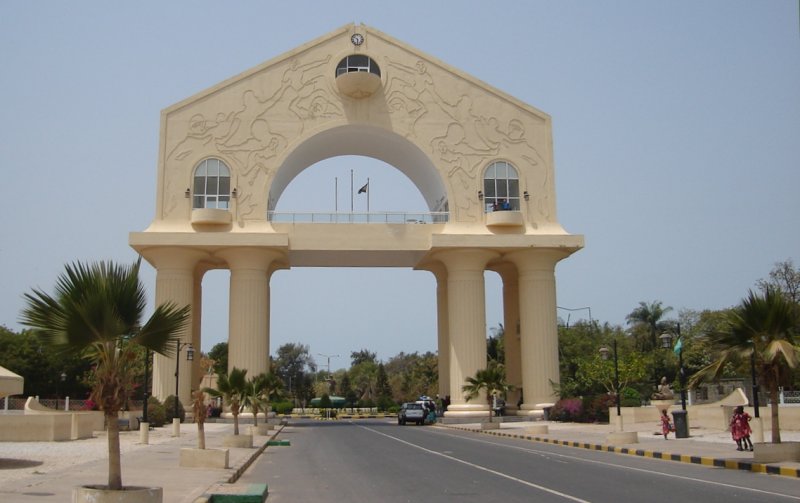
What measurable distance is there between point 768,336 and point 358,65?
30.1m

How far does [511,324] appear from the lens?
4984cm

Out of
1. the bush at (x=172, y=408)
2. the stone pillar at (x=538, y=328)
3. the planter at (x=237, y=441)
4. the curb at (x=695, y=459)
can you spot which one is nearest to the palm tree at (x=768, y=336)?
the curb at (x=695, y=459)

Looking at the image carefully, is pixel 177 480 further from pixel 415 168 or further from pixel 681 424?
pixel 415 168

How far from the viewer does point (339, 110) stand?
4369 centimetres

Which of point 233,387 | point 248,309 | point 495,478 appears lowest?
point 495,478

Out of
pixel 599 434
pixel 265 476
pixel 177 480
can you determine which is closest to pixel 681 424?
pixel 599 434

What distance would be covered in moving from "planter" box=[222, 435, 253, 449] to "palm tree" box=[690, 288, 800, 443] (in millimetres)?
13042

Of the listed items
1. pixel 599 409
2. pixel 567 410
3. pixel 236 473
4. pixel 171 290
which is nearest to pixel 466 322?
pixel 567 410

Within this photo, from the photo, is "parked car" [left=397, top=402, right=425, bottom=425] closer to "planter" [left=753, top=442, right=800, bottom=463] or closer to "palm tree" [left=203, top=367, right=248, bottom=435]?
"palm tree" [left=203, top=367, right=248, bottom=435]

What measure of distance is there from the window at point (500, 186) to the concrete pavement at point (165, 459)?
14882 millimetres

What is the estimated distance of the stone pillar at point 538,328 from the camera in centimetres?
4309

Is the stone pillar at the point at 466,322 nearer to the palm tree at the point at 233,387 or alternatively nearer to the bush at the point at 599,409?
the bush at the point at 599,409

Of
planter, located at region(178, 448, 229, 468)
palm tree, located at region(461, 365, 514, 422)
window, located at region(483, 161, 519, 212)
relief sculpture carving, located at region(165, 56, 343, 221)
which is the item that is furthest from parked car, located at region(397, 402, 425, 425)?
planter, located at region(178, 448, 229, 468)

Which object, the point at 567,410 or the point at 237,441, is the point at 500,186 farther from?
the point at 237,441
